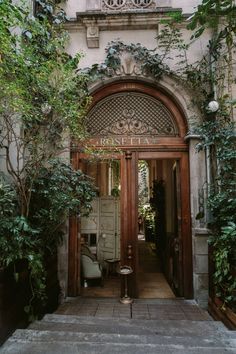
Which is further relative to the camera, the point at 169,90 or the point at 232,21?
the point at 169,90

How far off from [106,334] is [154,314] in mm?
1313

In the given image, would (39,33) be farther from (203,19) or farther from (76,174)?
(203,19)

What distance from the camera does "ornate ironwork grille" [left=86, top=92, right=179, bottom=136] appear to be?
4.82 metres

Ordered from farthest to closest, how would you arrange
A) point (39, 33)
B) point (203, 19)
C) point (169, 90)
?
point (169, 90) < point (203, 19) < point (39, 33)

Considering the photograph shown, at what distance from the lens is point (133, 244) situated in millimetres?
4535

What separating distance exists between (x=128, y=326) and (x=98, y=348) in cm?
70

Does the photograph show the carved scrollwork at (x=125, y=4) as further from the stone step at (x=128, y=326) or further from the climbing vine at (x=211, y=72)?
the stone step at (x=128, y=326)

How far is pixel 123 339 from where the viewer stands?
99.1 inches

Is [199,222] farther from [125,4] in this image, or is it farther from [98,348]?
[125,4]

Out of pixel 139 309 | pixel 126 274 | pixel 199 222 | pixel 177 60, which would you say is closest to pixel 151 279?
pixel 126 274

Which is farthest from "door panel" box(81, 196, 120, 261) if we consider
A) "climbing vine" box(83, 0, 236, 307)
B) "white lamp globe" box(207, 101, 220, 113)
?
"white lamp globe" box(207, 101, 220, 113)

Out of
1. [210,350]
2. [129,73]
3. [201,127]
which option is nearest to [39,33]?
[129,73]

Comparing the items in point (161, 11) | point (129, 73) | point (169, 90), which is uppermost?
point (161, 11)

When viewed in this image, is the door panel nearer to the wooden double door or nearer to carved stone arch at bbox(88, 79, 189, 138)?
the wooden double door
